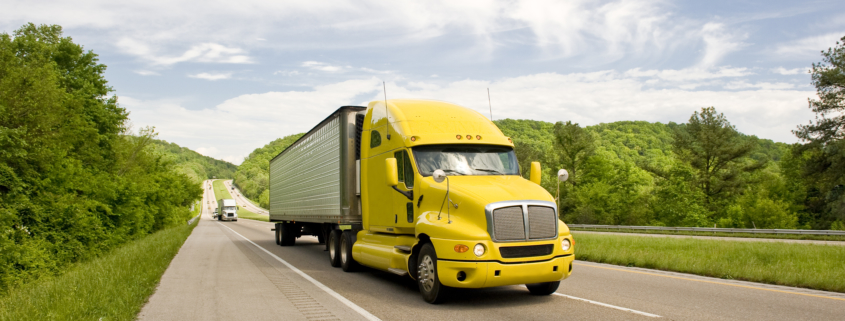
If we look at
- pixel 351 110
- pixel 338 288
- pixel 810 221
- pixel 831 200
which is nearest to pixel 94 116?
pixel 351 110

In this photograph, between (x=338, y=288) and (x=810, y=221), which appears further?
(x=810, y=221)

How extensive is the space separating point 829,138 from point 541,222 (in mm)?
36929

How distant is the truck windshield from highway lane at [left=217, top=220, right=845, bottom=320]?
204 centimetres

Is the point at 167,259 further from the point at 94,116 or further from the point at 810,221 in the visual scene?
the point at 810,221

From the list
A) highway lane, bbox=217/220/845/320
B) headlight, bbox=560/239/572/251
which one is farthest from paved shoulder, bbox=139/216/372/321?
headlight, bbox=560/239/572/251

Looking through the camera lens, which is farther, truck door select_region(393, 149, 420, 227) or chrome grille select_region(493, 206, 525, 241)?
truck door select_region(393, 149, 420, 227)

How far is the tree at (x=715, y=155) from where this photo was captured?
161ft

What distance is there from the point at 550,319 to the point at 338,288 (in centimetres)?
439

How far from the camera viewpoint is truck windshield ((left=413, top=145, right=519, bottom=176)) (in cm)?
902

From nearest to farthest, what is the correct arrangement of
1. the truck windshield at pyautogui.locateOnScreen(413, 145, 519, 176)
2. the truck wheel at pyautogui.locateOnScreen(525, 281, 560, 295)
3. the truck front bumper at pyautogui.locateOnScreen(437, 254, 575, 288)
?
the truck front bumper at pyautogui.locateOnScreen(437, 254, 575, 288), the truck wheel at pyautogui.locateOnScreen(525, 281, 560, 295), the truck windshield at pyautogui.locateOnScreen(413, 145, 519, 176)

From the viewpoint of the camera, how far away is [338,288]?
986cm

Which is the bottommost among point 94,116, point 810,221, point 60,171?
point 810,221

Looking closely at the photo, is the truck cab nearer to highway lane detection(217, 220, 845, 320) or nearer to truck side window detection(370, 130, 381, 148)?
truck side window detection(370, 130, 381, 148)

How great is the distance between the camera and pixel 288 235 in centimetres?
2181
